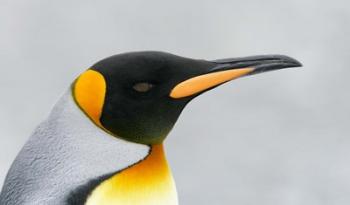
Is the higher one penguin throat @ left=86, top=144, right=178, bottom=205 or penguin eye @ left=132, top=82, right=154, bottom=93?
penguin eye @ left=132, top=82, right=154, bottom=93

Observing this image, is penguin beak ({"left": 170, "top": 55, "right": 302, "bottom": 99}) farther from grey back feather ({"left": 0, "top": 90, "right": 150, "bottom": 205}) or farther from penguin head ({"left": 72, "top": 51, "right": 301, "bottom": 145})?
grey back feather ({"left": 0, "top": 90, "right": 150, "bottom": 205})

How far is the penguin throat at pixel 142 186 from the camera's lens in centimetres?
282

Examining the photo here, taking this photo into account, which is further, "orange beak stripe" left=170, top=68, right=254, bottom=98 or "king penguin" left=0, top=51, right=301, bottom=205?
"orange beak stripe" left=170, top=68, right=254, bottom=98

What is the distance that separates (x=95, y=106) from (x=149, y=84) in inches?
7.7

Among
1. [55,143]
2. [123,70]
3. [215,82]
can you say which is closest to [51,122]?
[55,143]

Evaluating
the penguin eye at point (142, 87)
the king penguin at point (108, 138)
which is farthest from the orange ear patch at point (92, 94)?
the penguin eye at point (142, 87)

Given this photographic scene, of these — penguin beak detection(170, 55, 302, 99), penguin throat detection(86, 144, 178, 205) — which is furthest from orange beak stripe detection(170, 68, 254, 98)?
penguin throat detection(86, 144, 178, 205)

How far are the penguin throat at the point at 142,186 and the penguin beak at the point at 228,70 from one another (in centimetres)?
22

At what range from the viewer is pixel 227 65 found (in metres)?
3.06

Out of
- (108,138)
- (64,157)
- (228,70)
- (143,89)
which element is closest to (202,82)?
(228,70)

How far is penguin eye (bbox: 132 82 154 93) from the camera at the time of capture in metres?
2.88

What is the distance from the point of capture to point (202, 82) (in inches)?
118

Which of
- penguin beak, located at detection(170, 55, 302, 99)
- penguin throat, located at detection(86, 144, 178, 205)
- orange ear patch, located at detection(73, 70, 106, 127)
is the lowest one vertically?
penguin throat, located at detection(86, 144, 178, 205)

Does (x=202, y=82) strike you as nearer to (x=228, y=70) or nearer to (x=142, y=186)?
(x=228, y=70)
